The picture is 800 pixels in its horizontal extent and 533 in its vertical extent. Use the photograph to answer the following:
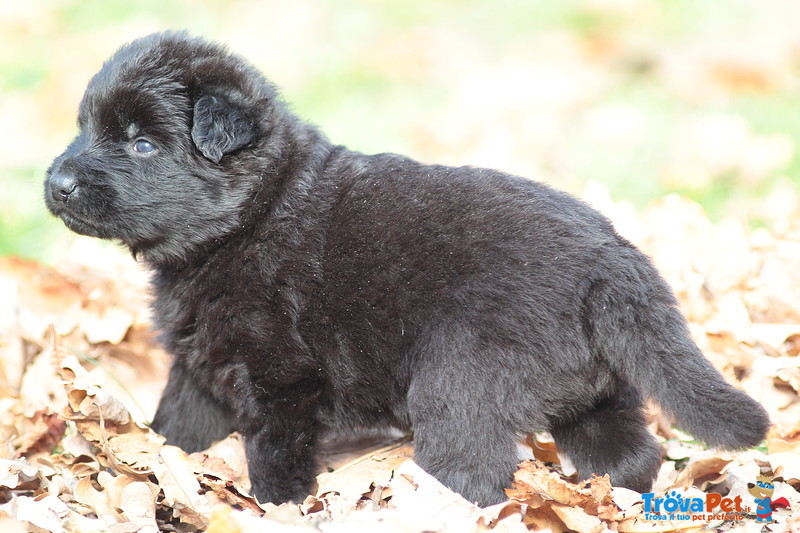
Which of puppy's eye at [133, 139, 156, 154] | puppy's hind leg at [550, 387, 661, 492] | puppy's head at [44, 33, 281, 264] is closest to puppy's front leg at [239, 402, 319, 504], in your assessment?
puppy's head at [44, 33, 281, 264]

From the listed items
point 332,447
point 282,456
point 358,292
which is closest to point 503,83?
point 332,447

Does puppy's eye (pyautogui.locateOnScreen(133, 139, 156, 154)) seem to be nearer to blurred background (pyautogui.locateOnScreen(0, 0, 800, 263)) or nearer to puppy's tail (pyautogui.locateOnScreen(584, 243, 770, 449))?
puppy's tail (pyautogui.locateOnScreen(584, 243, 770, 449))

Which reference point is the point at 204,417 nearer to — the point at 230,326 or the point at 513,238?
the point at 230,326

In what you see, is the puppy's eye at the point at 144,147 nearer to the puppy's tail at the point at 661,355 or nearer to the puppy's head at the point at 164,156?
the puppy's head at the point at 164,156

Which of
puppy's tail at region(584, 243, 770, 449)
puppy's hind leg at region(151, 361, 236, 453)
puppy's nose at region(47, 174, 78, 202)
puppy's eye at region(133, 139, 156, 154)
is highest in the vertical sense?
puppy's eye at region(133, 139, 156, 154)

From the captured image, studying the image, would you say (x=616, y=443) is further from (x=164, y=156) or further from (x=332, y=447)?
(x=164, y=156)

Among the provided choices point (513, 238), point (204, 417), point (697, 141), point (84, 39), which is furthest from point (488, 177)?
point (84, 39)
